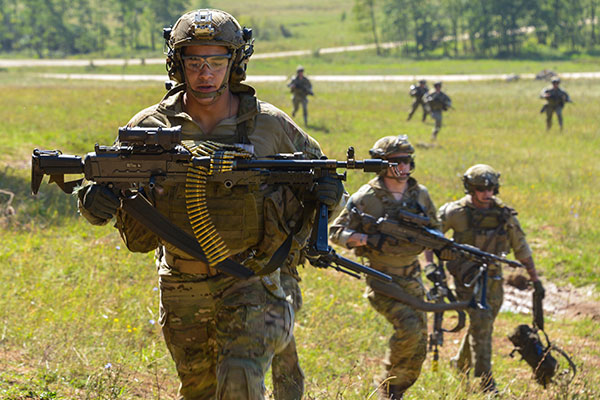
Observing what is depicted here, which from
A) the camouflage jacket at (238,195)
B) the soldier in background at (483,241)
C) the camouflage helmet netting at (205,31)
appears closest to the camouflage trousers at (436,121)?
the soldier in background at (483,241)

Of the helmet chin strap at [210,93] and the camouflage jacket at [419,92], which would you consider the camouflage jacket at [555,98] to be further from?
the helmet chin strap at [210,93]

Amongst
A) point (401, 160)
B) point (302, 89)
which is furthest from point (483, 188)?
point (302, 89)

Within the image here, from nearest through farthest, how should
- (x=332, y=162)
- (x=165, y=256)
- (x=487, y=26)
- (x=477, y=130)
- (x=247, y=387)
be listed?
(x=247, y=387) → (x=332, y=162) → (x=165, y=256) → (x=477, y=130) → (x=487, y=26)

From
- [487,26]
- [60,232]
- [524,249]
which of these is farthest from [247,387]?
[487,26]

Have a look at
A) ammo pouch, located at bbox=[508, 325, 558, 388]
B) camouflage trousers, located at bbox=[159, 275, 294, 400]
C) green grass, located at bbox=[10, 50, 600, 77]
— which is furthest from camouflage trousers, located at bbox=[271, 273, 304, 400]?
green grass, located at bbox=[10, 50, 600, 77]

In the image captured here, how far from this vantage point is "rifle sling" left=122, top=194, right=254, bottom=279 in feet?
13.1

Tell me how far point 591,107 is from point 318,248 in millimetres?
29219

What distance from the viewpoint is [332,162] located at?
3.99 metres

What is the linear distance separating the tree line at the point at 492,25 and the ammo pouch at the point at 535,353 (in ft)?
233

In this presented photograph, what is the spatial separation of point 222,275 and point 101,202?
841 millimetres

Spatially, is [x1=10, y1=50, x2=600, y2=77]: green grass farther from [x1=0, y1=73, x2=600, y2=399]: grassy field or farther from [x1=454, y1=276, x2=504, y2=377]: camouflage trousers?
[x1=454, y1=276, x2=504, y2=377]: camouflage trousers

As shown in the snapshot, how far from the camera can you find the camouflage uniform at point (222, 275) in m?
3.98

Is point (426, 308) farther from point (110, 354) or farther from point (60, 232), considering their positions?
point (60, 232)

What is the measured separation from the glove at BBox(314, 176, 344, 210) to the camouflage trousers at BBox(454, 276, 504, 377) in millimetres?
3757
